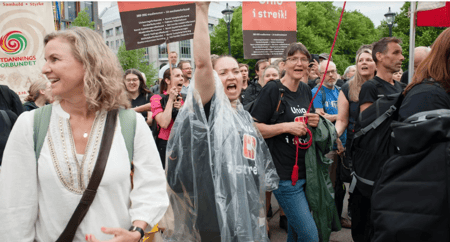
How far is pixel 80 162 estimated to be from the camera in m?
1.60

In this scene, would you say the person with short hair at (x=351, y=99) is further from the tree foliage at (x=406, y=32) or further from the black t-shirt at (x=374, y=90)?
the tree foliage at (x=406, y=32)

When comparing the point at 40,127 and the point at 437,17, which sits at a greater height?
the point at 437,17

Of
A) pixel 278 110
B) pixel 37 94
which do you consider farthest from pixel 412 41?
pixel 37 94

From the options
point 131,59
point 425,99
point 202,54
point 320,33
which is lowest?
point 425,99

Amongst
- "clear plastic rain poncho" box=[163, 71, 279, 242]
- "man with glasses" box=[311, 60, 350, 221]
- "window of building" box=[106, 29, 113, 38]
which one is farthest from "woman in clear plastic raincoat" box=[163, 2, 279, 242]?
"window of building" box=[106, 29, 113, 38]

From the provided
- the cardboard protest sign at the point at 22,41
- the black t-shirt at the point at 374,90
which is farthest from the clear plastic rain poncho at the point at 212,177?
the cardboard protest sign at the point at 22,41

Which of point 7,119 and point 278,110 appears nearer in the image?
point 278,110

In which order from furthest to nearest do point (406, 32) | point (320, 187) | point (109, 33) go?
point (109, 33), point (406, 32), point (320, 187)

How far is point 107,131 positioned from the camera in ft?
5.47

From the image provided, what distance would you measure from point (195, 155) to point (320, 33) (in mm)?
29819

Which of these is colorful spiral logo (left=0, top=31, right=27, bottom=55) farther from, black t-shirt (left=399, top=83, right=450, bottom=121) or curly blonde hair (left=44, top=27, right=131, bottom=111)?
black t-shirt (left=399, top=83, right=450, bottom=121)

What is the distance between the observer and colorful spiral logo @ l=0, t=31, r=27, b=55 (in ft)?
18.1

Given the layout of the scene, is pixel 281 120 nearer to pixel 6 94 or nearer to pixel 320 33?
pixel 6 94

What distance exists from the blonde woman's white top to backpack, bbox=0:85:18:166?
206cm
